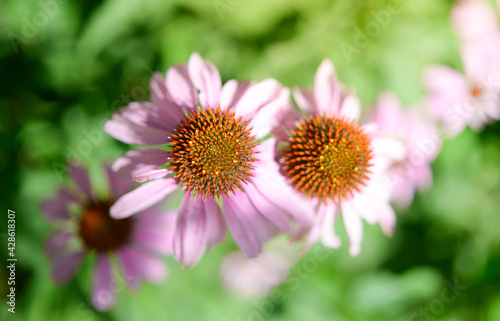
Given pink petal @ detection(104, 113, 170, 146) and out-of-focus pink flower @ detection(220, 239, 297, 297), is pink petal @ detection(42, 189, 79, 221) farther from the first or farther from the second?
out-of-focus pink flower @ detection(220, 239, 297, 297)

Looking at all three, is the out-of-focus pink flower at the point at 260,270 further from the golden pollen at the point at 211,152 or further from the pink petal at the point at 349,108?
the golden pollen at the point at 211,152

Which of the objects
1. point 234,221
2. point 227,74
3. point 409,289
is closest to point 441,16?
point 227,74

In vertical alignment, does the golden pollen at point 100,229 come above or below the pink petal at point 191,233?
below

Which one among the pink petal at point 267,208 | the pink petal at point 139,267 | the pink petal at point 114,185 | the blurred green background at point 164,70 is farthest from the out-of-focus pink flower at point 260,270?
the pink petal at point 267,208

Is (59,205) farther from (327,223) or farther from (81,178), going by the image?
(327,223)

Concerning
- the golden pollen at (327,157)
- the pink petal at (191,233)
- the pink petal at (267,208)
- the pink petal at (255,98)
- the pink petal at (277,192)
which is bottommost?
the pink petal at (191,233)

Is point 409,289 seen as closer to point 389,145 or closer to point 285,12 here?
point 389,145

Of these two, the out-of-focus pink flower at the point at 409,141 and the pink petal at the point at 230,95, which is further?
the out-of-focus pink flower at the point at 409,141

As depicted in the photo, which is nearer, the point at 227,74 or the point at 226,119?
the point at 226,119
